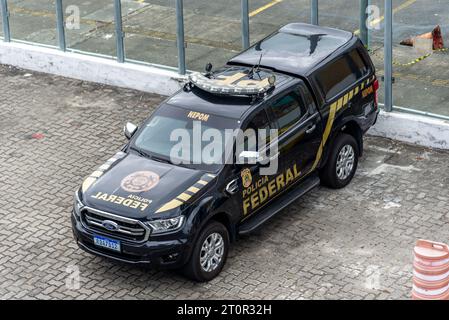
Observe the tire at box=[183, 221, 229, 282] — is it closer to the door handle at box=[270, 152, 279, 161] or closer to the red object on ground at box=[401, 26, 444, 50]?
the door handle at box=[270, 152, 279, 161]

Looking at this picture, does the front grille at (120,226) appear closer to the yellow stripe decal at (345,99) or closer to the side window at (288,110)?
the side window at (288,110)

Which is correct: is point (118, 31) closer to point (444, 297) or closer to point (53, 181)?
point (53, 181)

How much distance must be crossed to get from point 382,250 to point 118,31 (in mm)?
6857

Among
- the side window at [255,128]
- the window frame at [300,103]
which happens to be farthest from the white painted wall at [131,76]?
the side window at [255,128]

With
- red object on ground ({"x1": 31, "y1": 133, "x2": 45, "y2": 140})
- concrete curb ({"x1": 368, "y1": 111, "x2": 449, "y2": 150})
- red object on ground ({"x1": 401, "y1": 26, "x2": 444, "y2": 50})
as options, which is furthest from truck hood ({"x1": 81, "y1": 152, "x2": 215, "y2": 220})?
red object on ground ({"x1": 401, "y1": 26, "x2": 444, "y2": 50})

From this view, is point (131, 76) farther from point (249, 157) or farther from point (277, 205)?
point (249, 157)

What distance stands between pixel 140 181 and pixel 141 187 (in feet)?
0.42

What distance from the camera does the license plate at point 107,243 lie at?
36.6 feet

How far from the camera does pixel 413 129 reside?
47.6 ft

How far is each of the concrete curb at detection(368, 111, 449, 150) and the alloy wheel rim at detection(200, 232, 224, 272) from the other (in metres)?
4.24

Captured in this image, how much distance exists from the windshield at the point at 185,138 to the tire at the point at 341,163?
179cm

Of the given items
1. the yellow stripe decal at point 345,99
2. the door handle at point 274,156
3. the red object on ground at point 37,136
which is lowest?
the red object on ground at point 37,136

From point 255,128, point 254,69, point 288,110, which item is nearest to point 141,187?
point 255,128

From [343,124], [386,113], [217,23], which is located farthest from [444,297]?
[217,23]
